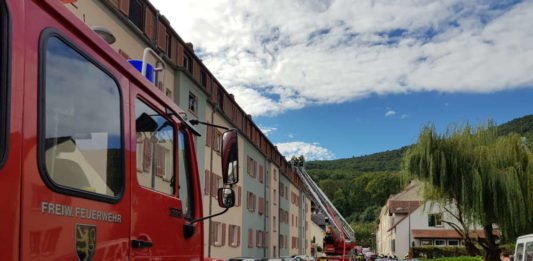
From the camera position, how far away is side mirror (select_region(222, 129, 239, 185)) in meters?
4.29

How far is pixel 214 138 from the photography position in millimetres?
26359

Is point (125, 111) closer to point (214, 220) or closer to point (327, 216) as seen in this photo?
point (214, 220)

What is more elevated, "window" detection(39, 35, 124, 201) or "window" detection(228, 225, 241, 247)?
"window" detection(39, 35, 124, 201)

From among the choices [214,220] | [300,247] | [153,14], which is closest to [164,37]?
[153,14]

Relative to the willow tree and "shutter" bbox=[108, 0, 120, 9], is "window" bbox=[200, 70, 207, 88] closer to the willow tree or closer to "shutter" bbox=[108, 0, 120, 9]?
"shutter" bbox=[108, 0, 120, 9]

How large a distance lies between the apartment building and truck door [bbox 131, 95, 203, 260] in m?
0.43

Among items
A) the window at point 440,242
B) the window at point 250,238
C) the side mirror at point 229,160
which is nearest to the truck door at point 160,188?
the side mirror at point 229,160

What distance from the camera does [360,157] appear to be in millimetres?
151500

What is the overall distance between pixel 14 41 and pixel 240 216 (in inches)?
1199

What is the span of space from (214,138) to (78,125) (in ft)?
77.5

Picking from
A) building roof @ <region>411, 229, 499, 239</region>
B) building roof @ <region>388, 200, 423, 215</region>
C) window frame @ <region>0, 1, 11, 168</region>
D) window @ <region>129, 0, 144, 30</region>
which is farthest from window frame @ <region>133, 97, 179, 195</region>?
building roof @ <region>388, 200, 423, 215</region>

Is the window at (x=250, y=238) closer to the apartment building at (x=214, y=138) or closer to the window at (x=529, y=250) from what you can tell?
the apartment building at (x=214, y=138)

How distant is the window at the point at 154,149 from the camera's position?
3.52m

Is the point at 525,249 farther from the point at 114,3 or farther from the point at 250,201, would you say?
the point at 250,201
